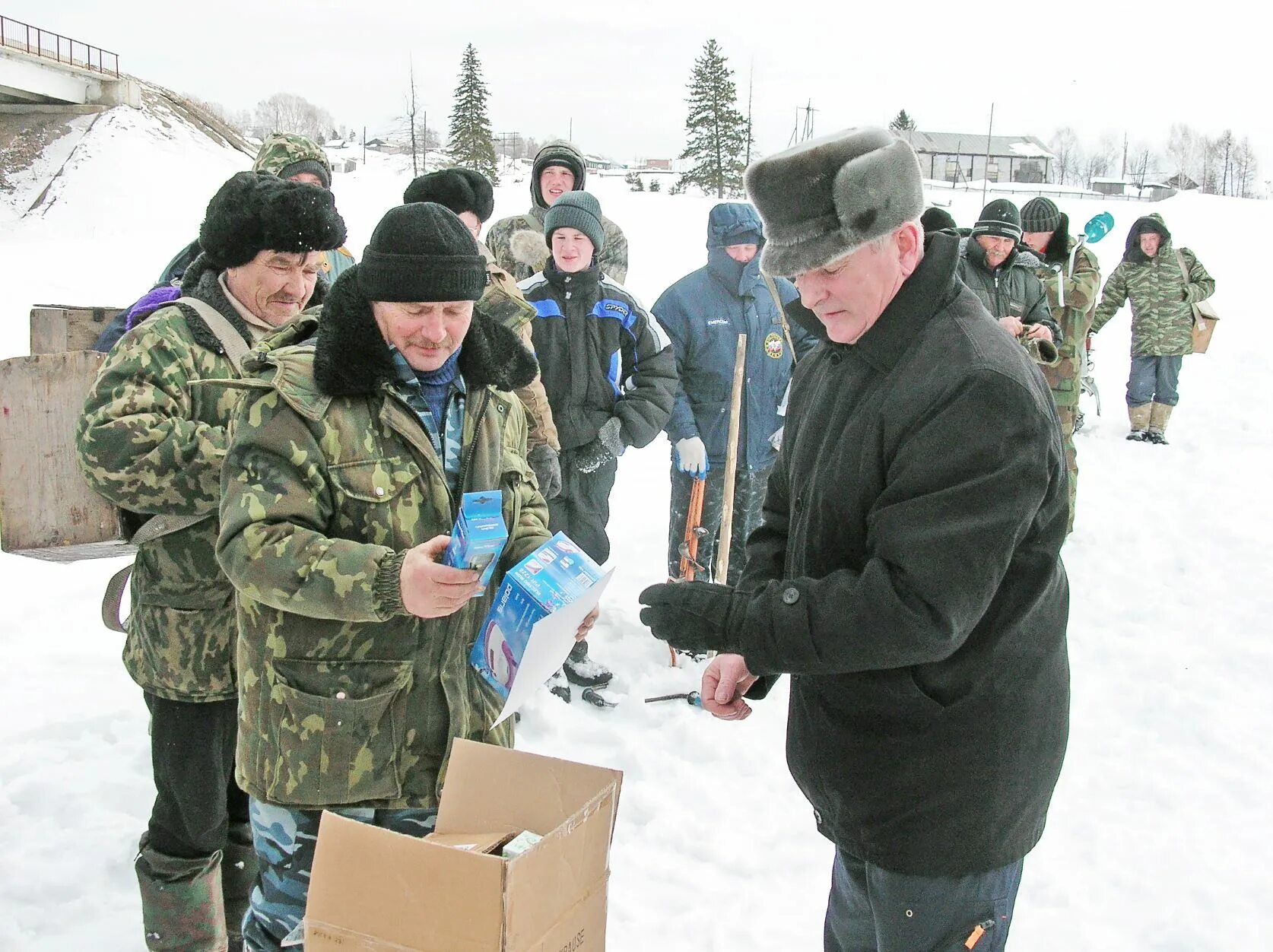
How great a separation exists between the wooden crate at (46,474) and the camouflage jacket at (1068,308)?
20.8ft

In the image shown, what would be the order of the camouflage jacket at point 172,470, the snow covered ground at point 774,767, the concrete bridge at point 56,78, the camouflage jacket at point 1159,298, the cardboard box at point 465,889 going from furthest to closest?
the concrete bridge at point 56,78 → the camouflage jacket at point 1159,298 → the snow covered ground at point 774,767 → the camouflage jacket at point 172,470 → the cardboard box at point 465,889

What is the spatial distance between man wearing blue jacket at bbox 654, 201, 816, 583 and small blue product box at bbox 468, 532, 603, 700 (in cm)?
317

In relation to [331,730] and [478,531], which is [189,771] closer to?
[331,730]

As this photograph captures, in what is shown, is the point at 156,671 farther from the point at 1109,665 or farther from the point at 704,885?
the point at 1109,665

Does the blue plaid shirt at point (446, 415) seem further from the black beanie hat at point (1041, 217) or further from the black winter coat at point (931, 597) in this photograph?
the black beanie hat at point (1041, 217)

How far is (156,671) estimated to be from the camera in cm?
265

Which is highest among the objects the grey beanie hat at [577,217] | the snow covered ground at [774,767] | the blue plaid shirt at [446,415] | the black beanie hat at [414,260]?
the grey beanie hat at [577,217]

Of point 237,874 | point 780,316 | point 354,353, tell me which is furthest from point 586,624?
point 780,316

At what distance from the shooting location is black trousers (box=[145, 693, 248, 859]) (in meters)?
2.69

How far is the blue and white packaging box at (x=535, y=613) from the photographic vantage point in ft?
6.35

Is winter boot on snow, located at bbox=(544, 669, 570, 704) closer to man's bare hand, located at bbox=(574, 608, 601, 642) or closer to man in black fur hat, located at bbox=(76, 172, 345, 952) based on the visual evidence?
man in black fur hat, located at bbox=(76, 172, 345, 952)

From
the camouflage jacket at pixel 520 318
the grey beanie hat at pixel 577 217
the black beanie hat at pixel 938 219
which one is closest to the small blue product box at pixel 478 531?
the camouflage jacket at pixel 520 318

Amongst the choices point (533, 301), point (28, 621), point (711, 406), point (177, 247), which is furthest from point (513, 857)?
point (177, 247)

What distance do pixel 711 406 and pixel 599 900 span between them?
364 centimetres
